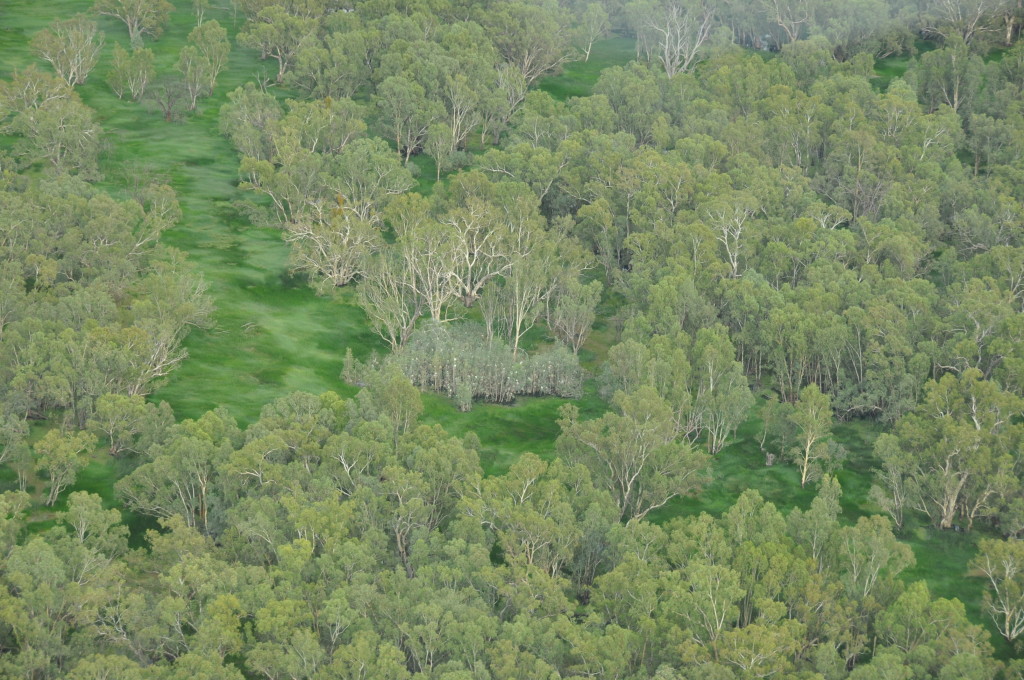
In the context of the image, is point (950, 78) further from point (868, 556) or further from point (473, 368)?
point (868, 556)

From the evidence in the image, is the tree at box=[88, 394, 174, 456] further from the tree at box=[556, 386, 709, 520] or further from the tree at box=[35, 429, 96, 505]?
the tree at box=[556, 386, 709, 520]

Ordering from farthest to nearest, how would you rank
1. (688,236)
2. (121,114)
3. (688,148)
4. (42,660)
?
(121,114)
(688,148)
(688,236)
(42,660)

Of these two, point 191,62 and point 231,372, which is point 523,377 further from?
point 191,62

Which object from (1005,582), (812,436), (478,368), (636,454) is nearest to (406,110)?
(478,368)

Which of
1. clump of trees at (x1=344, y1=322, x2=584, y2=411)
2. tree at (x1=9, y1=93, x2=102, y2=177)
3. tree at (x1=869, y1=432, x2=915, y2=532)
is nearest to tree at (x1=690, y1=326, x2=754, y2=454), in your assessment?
tree at (x1=869, y1=432, x2=915, y2=532)

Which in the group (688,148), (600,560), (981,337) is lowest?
(600,560)

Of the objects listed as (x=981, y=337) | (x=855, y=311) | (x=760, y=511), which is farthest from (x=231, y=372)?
(x=981, y=337)

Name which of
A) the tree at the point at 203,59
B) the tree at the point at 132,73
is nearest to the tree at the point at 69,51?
the tree at the point at 132,73

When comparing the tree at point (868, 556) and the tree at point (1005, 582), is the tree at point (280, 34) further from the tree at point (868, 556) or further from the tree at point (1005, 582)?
the tree at point (1005, 582)
